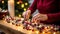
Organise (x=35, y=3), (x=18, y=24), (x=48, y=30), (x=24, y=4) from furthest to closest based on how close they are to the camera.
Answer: (x=24, y=4), (x=35, y=3), (x=18, y=24), (x=48, y=30)

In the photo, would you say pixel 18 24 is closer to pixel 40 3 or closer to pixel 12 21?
pixel 12 21

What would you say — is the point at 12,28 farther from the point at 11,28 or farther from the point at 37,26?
the point at 37,26

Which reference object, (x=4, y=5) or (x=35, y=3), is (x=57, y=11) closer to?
(x=35, y=3)

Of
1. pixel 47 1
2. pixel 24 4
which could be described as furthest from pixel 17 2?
pixel 47 1

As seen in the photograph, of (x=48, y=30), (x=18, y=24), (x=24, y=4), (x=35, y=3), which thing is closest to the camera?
(x=48, y=30)

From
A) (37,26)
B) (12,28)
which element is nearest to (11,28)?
(12,28)

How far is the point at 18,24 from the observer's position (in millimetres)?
1217

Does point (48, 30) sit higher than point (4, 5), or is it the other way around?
point (4, 5)

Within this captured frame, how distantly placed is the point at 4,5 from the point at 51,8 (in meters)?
1.03

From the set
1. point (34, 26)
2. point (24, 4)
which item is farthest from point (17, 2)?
point (34, 26)

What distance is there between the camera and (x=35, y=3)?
140 centimetres

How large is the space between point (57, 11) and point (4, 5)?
1062 mm

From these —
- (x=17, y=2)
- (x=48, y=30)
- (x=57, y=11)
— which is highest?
(x=17, y=2)

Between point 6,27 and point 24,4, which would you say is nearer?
point 6,27
